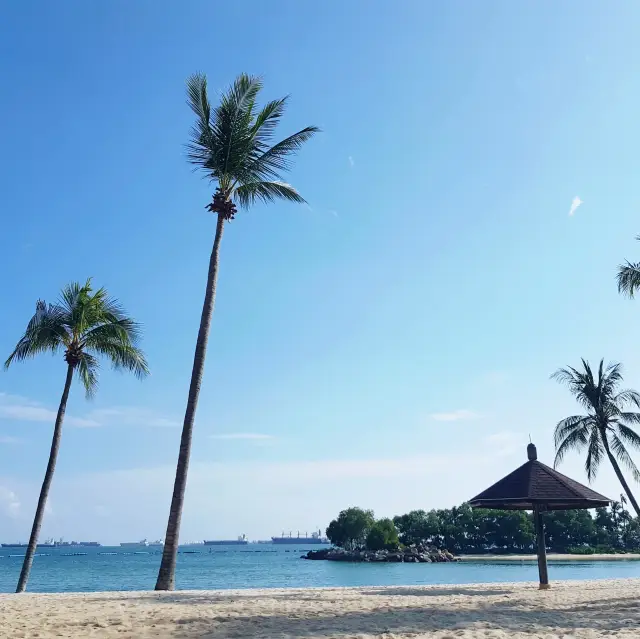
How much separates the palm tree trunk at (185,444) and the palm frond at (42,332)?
6263mm

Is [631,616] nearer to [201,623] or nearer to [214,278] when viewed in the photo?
[201,623]

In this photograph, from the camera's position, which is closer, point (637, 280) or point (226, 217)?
point (226, 217)

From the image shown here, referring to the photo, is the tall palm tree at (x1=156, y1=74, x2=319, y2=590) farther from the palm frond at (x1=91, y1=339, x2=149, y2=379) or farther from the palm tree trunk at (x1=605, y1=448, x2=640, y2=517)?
the palm tree trunk at (x1=605, y1=448, x2=640, y2=517)

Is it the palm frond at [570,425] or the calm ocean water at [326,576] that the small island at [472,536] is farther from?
the palm frond at [570,425]

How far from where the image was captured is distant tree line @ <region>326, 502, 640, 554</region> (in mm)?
97875

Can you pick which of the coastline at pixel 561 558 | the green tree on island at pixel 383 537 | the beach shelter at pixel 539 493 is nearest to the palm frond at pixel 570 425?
the beach shelter at pixel 539 493

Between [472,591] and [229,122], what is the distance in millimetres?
14426

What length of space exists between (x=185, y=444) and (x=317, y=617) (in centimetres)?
720

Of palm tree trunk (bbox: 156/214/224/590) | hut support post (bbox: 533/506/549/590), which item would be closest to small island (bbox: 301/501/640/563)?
hut support post (bbox: 533/506/549/590)

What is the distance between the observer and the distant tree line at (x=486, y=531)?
97875 millimetres

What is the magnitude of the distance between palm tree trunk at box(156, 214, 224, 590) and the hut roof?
8.38 meters

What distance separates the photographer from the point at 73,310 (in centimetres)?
2036

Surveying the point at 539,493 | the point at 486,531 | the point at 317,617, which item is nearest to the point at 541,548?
the point at 539,493

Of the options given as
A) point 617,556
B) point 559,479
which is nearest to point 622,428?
point 559,479
